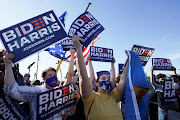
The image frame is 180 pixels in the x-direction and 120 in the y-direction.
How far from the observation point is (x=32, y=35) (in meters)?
2.35

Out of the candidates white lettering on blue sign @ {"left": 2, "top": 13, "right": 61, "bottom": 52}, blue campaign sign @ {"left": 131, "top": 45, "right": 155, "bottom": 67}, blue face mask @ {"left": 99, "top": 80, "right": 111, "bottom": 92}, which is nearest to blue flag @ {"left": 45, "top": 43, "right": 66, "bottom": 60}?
blue campaign sign @ {"left": 131, "top": 45, "right": 155, "bottom": 67}

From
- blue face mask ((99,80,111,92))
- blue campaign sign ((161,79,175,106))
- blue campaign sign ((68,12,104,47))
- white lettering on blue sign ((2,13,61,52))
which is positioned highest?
blue campaign sign ((68,12,104,47))

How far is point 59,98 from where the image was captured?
85.5 inches

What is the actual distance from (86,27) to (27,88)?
2.91 m

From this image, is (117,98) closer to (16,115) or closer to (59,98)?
(59,98)

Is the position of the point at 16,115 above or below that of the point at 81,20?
below

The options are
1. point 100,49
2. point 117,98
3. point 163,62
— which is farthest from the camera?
point 163,62

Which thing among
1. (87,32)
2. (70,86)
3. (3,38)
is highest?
(87,32)

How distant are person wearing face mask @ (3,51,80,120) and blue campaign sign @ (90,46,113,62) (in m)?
2.42

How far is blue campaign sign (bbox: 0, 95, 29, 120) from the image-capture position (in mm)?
1936

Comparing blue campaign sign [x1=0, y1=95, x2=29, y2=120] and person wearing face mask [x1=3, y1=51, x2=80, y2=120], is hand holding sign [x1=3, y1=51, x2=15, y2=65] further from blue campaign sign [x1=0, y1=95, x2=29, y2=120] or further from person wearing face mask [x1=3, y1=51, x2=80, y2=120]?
blue campaign sign [x1=0, y1=95, x2=29, y2=120]

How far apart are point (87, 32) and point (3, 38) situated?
257 cm

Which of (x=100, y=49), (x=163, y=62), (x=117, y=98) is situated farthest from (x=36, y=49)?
(x=163, y=62)

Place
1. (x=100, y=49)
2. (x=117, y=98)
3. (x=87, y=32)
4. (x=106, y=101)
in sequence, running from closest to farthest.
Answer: (x=106, y=101)
(x=117, y=98)
(x=87, y=32)
(x=100, y=49)
